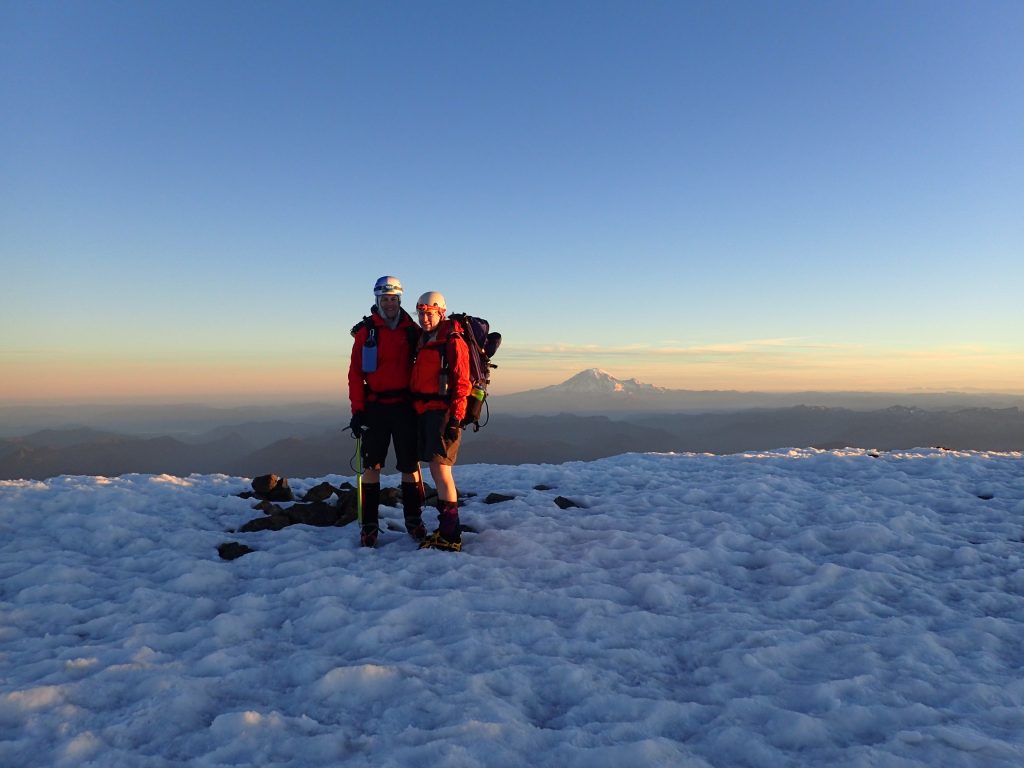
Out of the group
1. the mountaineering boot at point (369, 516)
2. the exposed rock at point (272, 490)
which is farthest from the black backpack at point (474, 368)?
the exposed rock at point (272, 490)

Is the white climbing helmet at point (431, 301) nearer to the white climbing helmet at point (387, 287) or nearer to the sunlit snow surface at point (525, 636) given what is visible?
the white climbing helmet at point (387, 287)

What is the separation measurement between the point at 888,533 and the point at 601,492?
5275mm

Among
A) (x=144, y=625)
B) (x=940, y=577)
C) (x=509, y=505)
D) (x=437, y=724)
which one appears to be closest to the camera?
(x=437, y=724)

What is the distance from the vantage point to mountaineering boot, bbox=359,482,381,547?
28.6 ft

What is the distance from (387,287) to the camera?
847 centimetres

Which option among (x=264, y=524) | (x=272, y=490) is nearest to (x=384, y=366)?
(x=264, y=524)

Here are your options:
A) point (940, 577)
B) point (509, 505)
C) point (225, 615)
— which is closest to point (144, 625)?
point (225, 615)

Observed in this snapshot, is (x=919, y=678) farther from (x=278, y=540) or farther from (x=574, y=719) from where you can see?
(x=278, y=540)

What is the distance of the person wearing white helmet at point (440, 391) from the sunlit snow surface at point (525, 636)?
1.07 meters

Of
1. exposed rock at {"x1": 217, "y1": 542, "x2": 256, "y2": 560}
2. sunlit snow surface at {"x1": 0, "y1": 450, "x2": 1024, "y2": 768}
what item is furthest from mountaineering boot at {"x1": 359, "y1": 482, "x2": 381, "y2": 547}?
exposed rock at {"x1": 217, "y1": 542, "x2": 256, "y2": 560}

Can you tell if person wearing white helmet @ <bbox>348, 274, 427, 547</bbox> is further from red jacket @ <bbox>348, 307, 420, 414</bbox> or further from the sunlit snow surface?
the sunlit snow surface

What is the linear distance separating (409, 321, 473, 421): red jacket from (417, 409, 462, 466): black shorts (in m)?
0.11

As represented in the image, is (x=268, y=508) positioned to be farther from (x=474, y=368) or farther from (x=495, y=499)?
(x=474, y=368)

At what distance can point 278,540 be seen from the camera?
9.07 m
